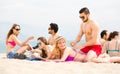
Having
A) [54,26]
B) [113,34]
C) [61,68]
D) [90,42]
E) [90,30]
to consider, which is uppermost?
[54,26]

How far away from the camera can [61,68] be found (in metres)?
8.36

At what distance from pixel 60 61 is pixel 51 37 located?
4.40ft

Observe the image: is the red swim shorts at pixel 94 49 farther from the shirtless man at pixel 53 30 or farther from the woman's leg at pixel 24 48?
the woman's leg at pixel 24 48

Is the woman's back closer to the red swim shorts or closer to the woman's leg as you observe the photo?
the red swim shorts

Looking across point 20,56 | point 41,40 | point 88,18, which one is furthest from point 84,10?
point 20,56

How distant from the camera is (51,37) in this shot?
10.7 metres

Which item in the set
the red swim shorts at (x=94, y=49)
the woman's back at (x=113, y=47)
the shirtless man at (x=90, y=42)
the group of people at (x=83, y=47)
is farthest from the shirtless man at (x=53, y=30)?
the woman's back at (x=113, y=47)

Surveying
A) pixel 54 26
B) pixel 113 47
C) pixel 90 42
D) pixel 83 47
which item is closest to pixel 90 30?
pixel 90 42

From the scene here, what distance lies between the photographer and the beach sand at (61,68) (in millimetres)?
7703

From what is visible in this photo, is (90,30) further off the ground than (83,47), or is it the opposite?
(90,30)

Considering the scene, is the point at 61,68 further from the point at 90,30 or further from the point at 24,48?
the point at 24,48

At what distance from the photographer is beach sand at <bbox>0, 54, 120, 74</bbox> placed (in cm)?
770

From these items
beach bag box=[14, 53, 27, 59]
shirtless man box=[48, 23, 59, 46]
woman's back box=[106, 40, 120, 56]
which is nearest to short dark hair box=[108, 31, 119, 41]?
woman's back box=[106, 40, 120, 56]

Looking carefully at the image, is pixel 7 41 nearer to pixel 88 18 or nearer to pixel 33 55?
pixel 33 55
